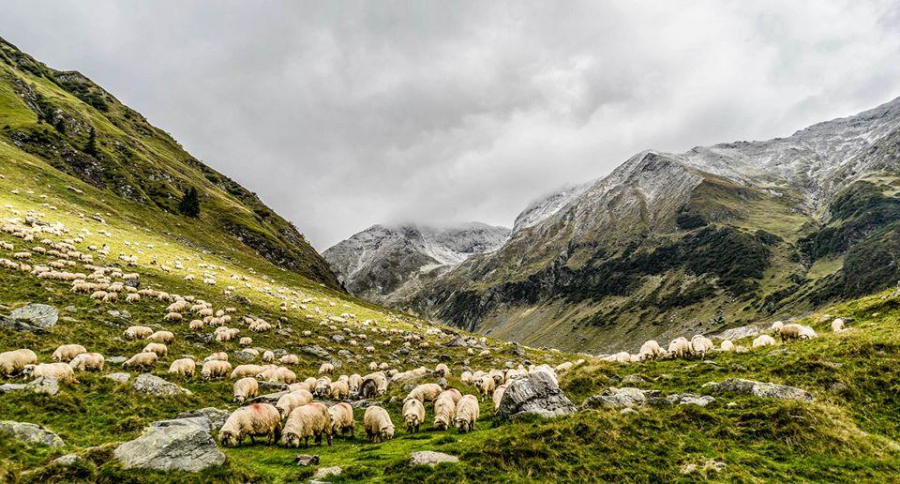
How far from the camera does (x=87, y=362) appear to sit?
22.4m

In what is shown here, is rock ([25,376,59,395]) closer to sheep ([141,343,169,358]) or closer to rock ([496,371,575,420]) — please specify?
sheep ([141,343,169,358])

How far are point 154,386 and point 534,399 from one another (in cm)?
1974

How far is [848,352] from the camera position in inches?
755

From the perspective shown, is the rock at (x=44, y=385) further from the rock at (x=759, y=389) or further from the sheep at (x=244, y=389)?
the rock at (x=759, y=389)

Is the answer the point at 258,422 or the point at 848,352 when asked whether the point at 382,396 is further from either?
the point at 848,352

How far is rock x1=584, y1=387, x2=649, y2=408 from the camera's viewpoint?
1862cm

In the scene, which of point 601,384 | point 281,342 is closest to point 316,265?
point 281,342

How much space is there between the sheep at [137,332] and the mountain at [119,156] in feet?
307

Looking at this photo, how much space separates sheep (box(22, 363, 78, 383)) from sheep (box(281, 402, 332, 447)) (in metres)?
11.1

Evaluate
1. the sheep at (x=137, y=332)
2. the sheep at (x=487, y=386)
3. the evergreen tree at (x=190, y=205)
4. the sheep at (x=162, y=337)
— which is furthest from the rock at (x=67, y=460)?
the evergreen tree at (x=190, y=205)

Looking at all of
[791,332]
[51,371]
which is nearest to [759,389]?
[791,332]

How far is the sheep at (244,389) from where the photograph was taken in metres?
24.6

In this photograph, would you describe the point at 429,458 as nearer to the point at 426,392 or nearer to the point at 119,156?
the point at 426,392

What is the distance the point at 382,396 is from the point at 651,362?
60.7ft
